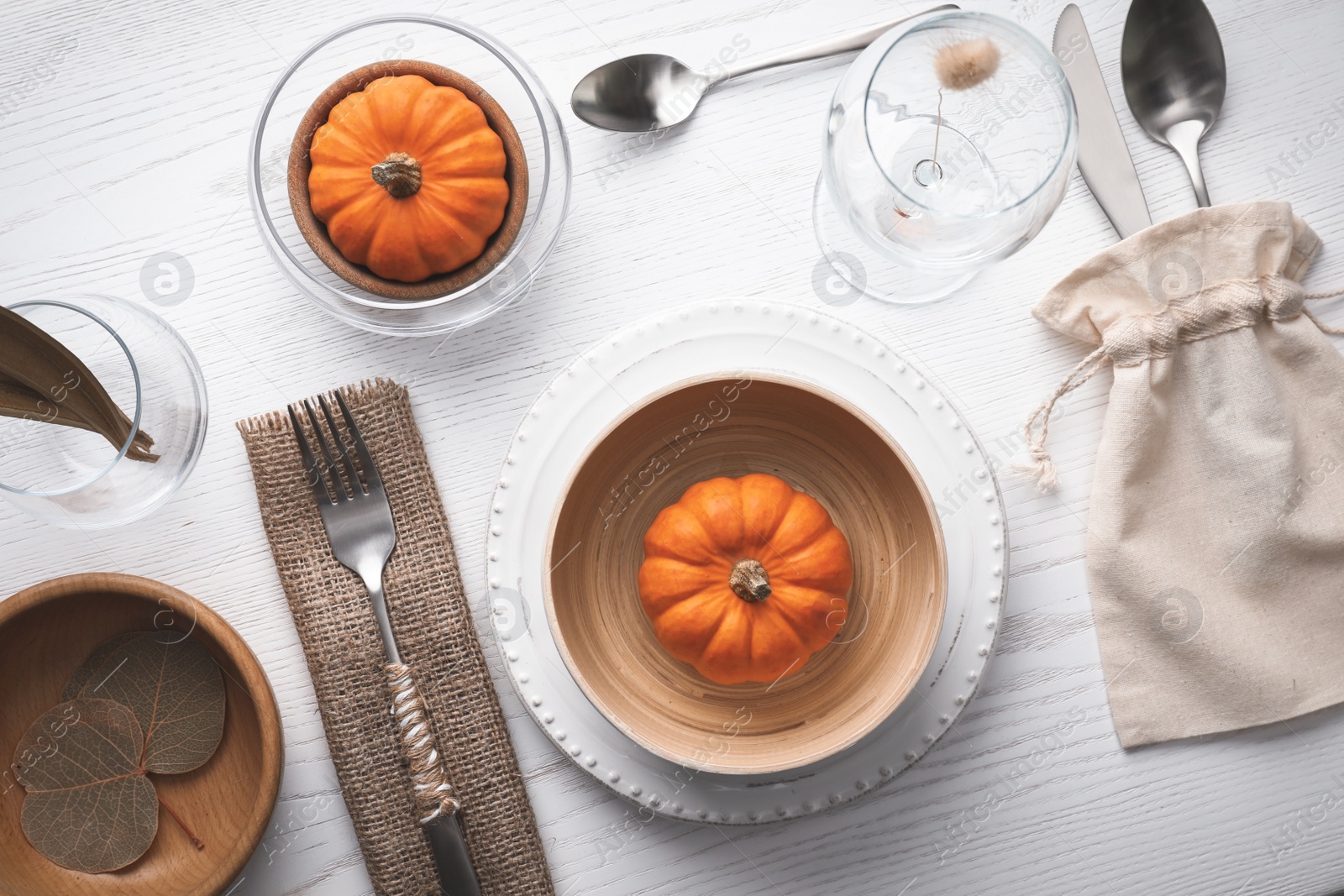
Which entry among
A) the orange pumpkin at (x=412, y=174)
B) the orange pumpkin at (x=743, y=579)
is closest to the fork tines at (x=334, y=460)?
the orange pumpkin at (x=412, y=174)

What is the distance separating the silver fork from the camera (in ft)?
3.91

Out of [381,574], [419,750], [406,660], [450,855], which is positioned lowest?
[450,855]

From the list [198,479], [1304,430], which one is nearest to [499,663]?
[198,479]

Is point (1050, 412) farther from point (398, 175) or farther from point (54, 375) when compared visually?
point (54, 375)

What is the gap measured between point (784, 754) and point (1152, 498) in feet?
2.32

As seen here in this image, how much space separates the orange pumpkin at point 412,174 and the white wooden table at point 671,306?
0.58ft

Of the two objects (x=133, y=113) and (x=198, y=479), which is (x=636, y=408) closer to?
(x=198, y=479)

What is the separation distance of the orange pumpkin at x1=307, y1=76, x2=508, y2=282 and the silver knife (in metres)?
0.91

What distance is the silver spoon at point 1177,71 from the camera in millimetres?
1277

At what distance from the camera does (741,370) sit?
3.84 ft

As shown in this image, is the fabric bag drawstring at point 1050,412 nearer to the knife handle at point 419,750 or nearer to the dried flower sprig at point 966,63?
the dried flower sprig at point 966,63

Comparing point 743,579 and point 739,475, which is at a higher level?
point 739,475

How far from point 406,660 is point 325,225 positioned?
2.16 feet

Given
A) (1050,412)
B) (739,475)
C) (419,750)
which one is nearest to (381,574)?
(419,750)
